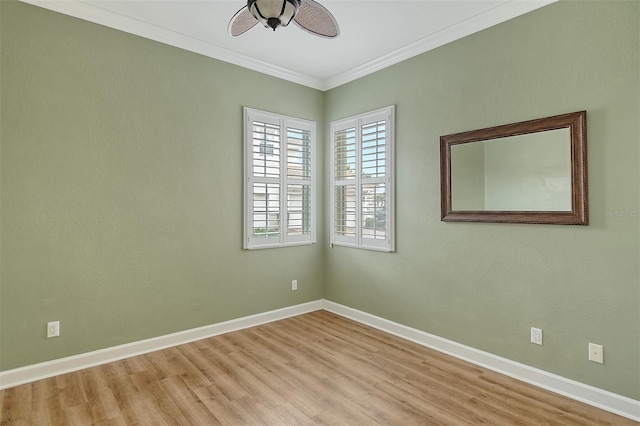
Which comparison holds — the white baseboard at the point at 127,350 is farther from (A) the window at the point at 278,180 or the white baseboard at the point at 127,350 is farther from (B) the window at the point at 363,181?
(B) the window at the point at 363,181

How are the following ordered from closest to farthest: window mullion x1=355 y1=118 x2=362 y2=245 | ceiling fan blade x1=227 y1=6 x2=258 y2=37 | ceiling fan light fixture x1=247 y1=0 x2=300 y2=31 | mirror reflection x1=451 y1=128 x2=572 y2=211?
ceiling fan light fixture x1=247 y1=0 x2=300 y2=31
ceiling fan blade x1=227 y1=6 x2=258 y2=37
mirror reflection x1=451 y1=128 x2=572 y2=211
window mullion x1=355 y1=118 x2=362 y2=245

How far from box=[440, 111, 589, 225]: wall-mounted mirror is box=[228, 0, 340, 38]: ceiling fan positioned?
1539 millimetres

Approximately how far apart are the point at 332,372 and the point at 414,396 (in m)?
0.66

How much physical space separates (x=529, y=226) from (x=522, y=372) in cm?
110

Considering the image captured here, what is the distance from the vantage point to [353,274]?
4.20 meters

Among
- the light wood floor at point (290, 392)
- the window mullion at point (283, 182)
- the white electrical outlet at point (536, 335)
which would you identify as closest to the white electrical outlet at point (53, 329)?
the light wood floor at point (290, 392)

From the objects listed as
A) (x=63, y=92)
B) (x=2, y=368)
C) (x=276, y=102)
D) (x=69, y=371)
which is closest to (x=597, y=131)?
(x=276, y=102)

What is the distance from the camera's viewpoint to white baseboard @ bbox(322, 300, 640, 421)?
2303mm

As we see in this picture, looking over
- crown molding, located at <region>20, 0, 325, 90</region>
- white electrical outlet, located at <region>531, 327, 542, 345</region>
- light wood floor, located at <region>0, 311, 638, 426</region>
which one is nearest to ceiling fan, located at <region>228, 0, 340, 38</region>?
crown molding, located at <region>20, 0, 325, 90</region>

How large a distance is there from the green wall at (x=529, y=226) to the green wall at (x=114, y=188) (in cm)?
161

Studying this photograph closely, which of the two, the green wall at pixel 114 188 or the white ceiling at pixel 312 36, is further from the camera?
the white ceiling at pixel 312 36

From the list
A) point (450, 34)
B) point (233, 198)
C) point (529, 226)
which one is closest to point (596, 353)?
point (529, 226)

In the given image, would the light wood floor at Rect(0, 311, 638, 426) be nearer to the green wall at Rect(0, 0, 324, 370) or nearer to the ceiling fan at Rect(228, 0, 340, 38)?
the green wall at Rect(0, 0, 324, 370)

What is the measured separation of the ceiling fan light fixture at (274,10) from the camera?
1.95 metres
